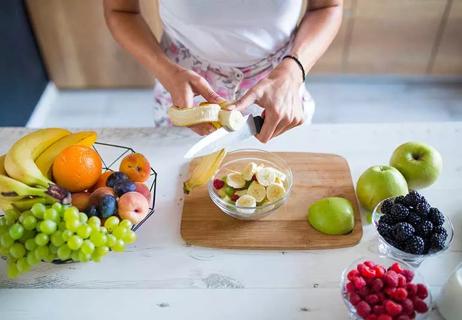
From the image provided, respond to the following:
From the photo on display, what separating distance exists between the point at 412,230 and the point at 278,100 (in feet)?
1.29

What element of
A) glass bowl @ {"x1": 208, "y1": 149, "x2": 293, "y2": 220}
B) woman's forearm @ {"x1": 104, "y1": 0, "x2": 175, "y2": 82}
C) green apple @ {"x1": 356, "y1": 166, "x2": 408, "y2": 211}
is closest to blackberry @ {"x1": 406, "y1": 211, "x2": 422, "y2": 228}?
green apple @ {"x1": 356, "y1": 166, "x2": 408, "y2": 211}

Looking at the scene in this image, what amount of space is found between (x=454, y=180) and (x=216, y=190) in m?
0.55

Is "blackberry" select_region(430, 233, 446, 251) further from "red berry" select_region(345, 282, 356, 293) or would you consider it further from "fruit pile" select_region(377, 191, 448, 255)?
"red berry" select_region(345, 282, 356, 293)

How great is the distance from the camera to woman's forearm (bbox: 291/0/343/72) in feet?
3.65

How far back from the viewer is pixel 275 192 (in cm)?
92

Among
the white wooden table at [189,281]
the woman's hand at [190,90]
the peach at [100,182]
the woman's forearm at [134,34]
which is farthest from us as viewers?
the woman's forearm at [134,34]

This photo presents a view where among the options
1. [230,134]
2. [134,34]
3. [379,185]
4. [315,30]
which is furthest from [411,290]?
[134,34]

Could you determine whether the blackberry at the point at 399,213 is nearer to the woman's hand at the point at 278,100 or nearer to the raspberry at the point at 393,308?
the raspberry at the point at 393,308

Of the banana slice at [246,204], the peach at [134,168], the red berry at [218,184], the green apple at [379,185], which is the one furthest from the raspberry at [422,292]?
the peach at [134,168]

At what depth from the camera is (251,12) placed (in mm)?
1130

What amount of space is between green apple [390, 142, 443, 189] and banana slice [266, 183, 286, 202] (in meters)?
0.27

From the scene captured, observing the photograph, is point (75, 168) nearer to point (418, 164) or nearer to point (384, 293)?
point (384, 293)

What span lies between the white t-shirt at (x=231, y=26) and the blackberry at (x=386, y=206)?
56 centimetres

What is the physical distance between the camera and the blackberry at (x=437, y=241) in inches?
30.9
